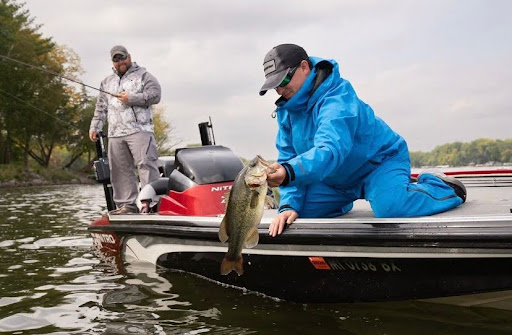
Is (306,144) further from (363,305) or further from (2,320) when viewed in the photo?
(2,320)

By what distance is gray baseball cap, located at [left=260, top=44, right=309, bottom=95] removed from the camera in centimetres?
375

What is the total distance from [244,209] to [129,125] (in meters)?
4.04

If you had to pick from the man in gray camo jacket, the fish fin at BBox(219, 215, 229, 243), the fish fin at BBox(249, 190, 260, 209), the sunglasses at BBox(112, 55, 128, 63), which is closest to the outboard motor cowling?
the man in gray camo jacket

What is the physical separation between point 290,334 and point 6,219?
9459mm

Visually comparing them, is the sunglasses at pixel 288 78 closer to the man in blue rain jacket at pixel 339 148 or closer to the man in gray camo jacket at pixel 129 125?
the man in blue rain jacket at pixel 339 148

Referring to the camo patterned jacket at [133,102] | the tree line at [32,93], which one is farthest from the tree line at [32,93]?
the camo patterned jacket at [133,102]

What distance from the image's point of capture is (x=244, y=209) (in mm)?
3166

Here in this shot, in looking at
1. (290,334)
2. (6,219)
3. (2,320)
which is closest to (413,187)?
(290,334)

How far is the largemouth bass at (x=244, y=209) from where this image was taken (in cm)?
Answer: 305

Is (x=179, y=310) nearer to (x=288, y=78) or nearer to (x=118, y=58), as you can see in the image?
(x=288, y=78)

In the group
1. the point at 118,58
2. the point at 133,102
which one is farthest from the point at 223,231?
the point at 118,58

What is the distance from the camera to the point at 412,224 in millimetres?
3428

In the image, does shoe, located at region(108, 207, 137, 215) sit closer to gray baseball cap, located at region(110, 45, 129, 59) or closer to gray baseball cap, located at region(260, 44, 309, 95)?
gray baseball cap, located at region(110, 45, 129, 59)

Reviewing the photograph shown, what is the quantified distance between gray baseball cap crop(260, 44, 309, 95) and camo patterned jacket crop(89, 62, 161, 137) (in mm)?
3273
